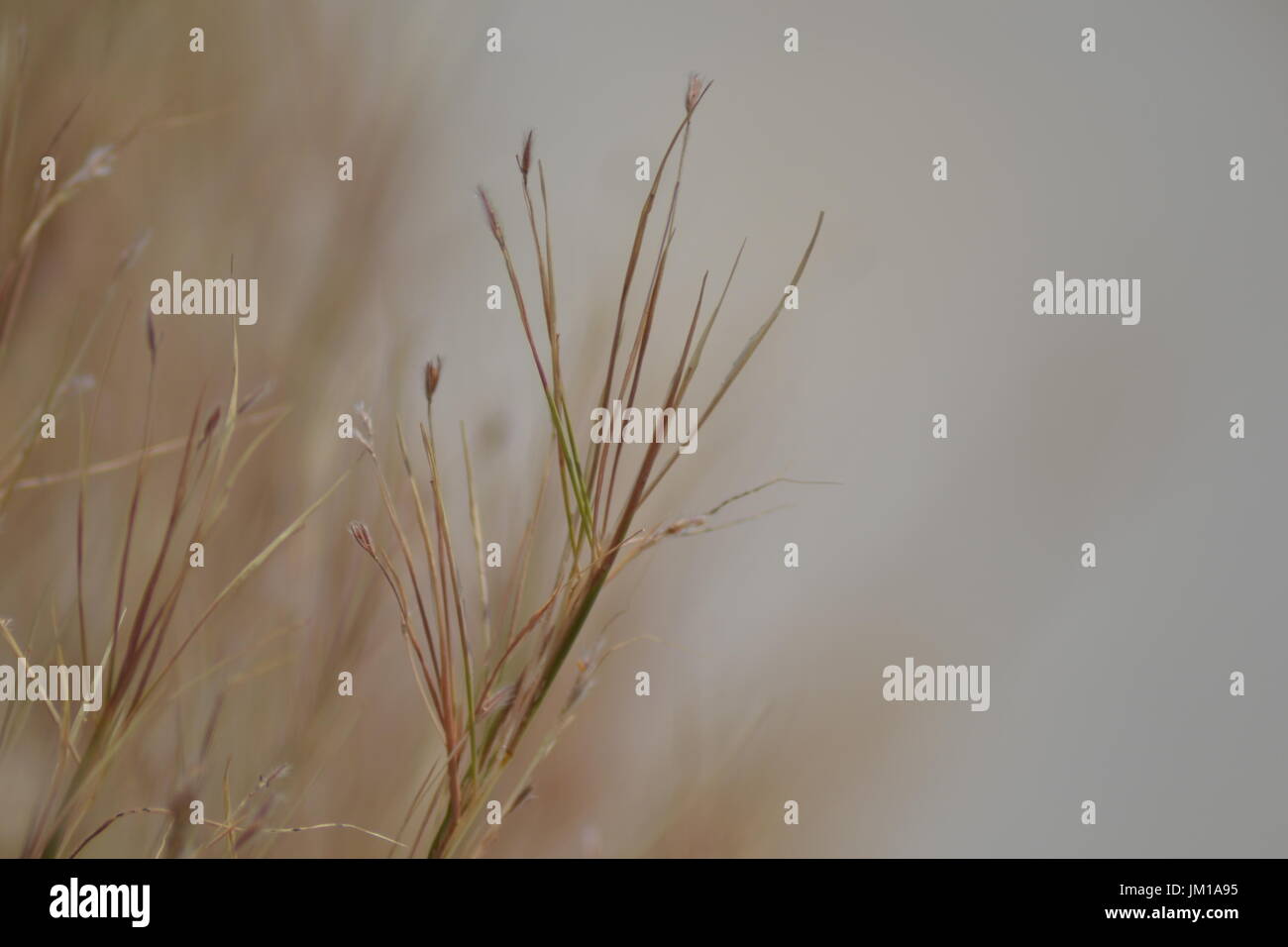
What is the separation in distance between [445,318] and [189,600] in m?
0.32

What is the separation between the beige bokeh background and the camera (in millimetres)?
710

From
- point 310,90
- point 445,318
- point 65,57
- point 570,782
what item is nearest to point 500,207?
point 445,318

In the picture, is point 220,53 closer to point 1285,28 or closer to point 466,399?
point 466,399

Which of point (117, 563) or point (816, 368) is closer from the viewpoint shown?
point (117, 563)

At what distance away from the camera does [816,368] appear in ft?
2.82

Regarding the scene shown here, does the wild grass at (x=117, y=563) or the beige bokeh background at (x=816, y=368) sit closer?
the wild grass at (x=117, y=563)

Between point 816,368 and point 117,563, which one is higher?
point 816,368

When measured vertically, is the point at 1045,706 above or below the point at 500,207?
below

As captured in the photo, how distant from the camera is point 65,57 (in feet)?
2.15

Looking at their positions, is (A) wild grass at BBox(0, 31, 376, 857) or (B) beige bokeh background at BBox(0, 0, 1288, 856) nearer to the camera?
(A) wild grass at BBox(0, 31, 376, 857)

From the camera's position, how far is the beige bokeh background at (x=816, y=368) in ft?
2.33

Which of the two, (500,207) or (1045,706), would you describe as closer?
(500,207)
